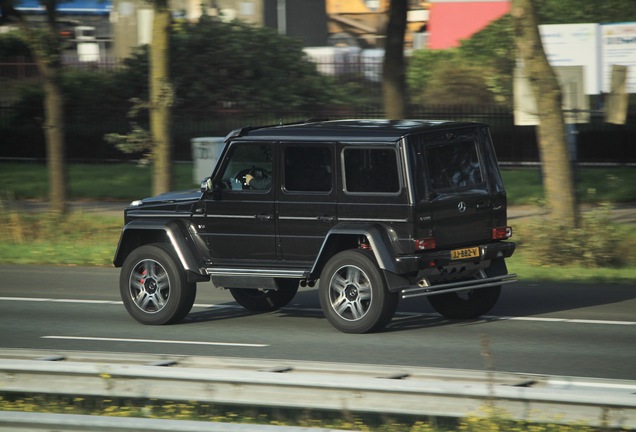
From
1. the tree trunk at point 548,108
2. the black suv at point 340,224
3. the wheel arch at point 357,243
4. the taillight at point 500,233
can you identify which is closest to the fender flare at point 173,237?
the black suv at point 340,224

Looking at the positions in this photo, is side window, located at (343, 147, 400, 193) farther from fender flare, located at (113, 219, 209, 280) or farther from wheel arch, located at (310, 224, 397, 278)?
fender flare, located at (113, 219, 209, 280)

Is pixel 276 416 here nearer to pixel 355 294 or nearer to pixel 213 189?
pixel 355 294

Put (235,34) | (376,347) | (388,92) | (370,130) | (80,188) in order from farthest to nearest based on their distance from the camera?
1. (235,34)
2. (80,188)
3. (388,92)
4. (370,130)
5. (376,347)

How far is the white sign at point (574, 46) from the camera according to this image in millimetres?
21484

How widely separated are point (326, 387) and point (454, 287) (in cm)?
470

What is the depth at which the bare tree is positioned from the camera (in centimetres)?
1909

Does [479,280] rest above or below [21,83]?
below

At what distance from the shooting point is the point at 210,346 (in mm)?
9914

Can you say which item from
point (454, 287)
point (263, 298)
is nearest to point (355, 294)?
point (454, 287)

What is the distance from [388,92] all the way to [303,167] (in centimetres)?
796

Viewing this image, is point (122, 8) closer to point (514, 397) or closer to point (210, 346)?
point (210, 346)

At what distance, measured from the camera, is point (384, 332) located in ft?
34.2

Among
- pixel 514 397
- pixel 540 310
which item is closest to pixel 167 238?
pixel 540 310

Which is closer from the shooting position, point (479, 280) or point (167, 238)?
point (479, 280)
